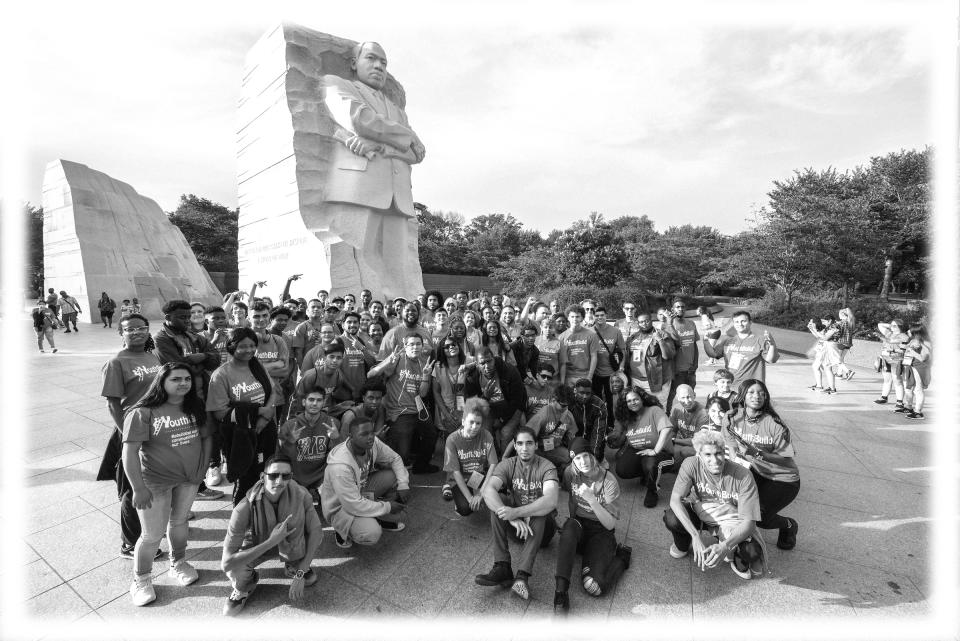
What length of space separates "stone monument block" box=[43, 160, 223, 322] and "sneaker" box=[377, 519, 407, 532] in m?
15.3

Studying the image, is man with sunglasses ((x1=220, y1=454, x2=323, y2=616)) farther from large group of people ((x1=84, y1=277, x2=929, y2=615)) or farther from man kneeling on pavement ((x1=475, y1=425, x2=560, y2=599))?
man kneeling on pavement ((x1=475, y1=425, x2=560, y2=599))

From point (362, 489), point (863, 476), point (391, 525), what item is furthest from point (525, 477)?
point (863, 476)

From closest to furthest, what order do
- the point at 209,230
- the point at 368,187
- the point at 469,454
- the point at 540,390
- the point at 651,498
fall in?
the point at 469,454, the point at 651,498, the point at 540,390, the point at 368,187, the point at 209,230

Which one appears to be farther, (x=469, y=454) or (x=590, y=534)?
(x=469, y=454)

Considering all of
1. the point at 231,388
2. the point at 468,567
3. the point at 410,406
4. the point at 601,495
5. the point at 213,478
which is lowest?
the point at 468,567

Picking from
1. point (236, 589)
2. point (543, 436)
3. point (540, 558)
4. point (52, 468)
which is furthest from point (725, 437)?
point (52, 468)

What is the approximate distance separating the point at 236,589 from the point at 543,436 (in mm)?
2428

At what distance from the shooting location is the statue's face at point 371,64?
11344 millimetres

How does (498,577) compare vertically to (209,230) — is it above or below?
below

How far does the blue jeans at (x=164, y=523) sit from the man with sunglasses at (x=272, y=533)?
327 millimetres

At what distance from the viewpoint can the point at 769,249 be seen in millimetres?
17531

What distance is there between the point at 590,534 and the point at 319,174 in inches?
406

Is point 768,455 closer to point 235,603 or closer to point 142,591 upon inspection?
point 235,603

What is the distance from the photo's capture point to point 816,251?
657 inches
